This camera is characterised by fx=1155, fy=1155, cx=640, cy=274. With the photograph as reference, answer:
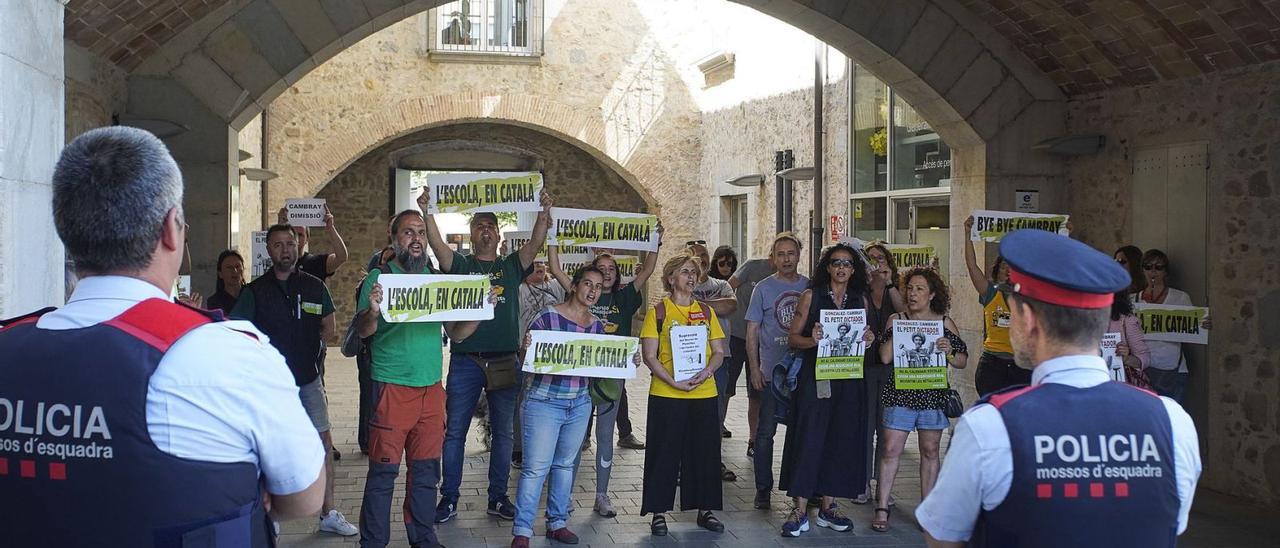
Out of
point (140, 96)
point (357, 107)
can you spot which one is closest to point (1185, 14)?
point (140, 96)

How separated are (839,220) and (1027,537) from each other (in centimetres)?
1202

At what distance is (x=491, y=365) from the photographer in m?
6.77

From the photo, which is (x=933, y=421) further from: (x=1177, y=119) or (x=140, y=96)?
(x=140, y=96)

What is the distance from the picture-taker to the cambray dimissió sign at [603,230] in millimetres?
7516

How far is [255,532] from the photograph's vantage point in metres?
2.08

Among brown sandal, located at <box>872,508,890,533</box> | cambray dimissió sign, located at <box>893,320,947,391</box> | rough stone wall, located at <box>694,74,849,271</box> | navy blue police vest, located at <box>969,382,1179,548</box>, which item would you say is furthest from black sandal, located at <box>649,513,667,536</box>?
rough stone wall, located at <box>694,74,849,271</box>

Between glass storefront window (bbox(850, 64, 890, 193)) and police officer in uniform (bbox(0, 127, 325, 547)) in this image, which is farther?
glass storefront window (bbox(850, 64, 890, 193))

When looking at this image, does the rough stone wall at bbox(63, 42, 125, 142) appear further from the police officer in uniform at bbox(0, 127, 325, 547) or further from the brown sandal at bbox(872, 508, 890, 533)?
the police officer in uniform at bbox(0, 127, 325, 547)

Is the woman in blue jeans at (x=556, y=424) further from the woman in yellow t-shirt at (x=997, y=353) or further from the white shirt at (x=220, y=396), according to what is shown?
the white shirt at (x=220, y=396)

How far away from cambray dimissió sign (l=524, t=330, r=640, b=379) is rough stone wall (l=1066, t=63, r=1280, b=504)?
4.52 m

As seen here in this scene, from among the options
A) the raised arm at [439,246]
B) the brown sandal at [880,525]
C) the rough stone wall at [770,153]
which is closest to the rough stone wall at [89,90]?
the raised arm at [439,246]

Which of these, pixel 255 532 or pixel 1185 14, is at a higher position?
pixel 1185 14

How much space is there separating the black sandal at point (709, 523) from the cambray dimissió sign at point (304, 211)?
14.4 ft

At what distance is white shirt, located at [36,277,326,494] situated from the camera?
1.95 meters
